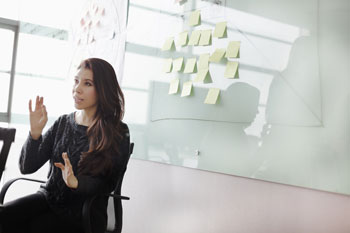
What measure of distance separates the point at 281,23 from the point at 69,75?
2.23 meters

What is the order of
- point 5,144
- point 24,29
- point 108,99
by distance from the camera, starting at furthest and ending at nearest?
point 24,29 → point 108,99 → point 5,144

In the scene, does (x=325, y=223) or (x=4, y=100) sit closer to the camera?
(x=325, y=223)

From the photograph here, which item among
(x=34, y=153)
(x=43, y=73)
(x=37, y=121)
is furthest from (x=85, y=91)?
(x=43, y=73)

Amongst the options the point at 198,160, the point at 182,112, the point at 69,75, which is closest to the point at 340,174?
the point at 198,160

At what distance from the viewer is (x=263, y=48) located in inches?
68.3

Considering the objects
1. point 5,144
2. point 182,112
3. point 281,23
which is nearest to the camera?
point 281,23

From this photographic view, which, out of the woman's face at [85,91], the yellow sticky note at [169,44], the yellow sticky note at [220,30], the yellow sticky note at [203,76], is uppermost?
the yellow sticky note at [220,30]

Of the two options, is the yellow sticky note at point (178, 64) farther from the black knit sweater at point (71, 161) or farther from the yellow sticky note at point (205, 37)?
the black knit sweater at point (71, 161)

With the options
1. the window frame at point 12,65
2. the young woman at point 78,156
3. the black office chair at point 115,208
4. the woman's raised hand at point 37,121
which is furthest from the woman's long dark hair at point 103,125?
the window frame at point 12,65

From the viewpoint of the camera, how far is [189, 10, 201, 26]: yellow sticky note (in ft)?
6.81

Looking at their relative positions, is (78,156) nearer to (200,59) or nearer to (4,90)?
(200,59)

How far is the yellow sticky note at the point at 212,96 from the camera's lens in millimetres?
1938

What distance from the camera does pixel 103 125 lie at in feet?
6.27

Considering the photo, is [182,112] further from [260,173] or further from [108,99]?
[260,173]
